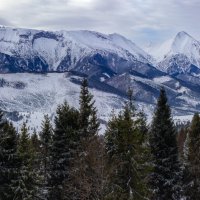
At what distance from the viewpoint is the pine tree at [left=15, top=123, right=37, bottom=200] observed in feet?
129

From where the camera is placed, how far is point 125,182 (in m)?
35.8

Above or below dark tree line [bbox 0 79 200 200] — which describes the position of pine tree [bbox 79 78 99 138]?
above

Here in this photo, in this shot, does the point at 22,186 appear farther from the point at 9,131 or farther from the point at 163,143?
the point at 163,143

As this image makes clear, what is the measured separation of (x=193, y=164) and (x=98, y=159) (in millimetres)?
21492

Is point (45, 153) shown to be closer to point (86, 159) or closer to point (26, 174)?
point (26, 174)

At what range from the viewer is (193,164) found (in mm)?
51625

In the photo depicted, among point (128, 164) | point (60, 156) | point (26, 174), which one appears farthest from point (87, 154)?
point (60, 156)

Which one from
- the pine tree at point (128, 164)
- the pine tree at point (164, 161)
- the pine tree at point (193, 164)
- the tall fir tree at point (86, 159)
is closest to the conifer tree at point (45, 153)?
the tall fir tree at point (86, 159)

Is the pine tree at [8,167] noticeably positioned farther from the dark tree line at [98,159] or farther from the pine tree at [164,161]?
the pine tree at [164,161]

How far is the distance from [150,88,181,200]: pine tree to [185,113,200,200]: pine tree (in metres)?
4.50

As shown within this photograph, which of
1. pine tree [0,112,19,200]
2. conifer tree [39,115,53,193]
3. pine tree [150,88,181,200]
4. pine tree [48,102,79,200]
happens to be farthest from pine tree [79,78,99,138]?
pine tree [0,112,19,200]

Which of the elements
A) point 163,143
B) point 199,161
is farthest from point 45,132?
point 199,161

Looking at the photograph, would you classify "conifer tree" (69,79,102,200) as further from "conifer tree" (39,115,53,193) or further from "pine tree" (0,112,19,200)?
"pine tree" (0,112,19,200)

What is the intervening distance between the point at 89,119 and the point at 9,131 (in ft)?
30.9
